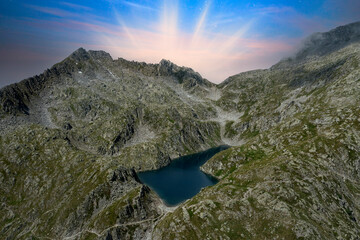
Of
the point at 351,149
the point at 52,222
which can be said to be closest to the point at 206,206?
the point at 52,222

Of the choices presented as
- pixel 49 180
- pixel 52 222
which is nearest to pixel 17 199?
pixel 49 180

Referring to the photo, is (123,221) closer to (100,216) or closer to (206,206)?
(100,216)

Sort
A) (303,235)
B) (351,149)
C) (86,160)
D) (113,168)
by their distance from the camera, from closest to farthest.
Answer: (303,235) → (351,149) → (113,168) → (86,160)

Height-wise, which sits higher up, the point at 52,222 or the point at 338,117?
the point at 338,117

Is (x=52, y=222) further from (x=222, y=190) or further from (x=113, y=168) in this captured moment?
(x=222, y=190)

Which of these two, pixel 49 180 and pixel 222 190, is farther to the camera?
pixel 49 180

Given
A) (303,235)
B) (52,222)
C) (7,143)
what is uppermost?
(7,143)

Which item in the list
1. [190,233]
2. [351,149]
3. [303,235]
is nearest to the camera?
[303,235]

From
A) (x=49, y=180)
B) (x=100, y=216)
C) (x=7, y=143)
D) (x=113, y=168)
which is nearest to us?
→ (x=100, y=216)

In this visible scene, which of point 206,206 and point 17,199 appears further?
point 17,199
